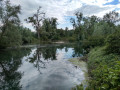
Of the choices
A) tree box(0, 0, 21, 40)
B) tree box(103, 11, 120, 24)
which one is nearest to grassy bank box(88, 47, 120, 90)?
tree box(0, 0, 21, 40)

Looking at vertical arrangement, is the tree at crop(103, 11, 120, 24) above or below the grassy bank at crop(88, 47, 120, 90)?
above

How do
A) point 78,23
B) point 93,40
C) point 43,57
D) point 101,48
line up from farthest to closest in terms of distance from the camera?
point 78,23 < point 93,40 < point 43,57 < point 101,48

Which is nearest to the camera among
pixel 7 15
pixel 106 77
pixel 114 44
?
pixel 106 77

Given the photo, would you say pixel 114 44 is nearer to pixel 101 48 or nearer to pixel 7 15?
pixel 101 48

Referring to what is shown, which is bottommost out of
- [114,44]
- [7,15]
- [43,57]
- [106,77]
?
[43,57]

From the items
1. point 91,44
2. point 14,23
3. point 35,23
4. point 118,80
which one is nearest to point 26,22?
point 35,23

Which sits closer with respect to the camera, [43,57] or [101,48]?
[101,48]

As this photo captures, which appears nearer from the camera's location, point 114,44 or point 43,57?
point 114,44

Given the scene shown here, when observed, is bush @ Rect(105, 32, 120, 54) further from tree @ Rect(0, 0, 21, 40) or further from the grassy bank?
tree @ Rect(0, 0, 21, 40)

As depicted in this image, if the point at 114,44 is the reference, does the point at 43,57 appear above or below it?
below

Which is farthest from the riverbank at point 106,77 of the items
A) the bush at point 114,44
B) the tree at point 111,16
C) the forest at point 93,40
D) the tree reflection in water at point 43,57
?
the tree at point 111,16

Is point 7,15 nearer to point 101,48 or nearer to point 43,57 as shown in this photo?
point 43,57

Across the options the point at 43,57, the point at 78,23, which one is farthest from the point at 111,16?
the point at 43,57

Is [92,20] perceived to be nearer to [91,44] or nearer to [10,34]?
[91,44]
